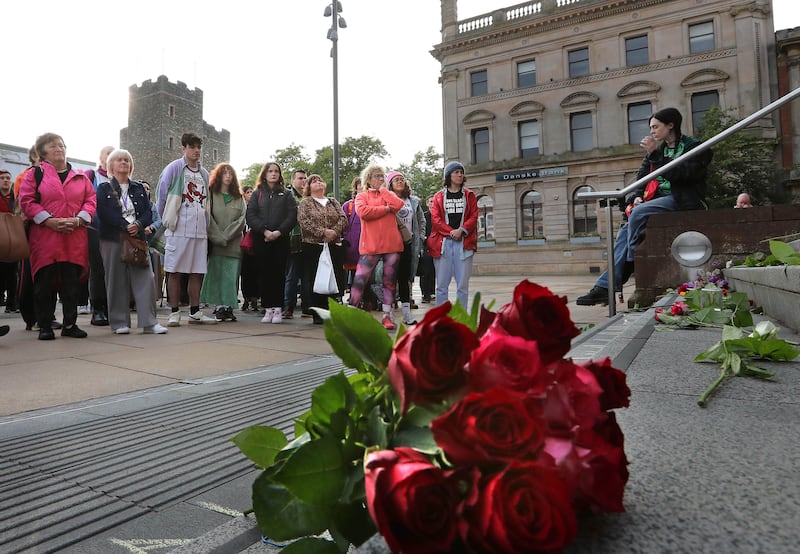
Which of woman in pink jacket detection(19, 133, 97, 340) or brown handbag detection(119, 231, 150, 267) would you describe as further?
brown handbag detection(119, 231, 150, 267)

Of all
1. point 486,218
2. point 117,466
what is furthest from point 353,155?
point 117,466

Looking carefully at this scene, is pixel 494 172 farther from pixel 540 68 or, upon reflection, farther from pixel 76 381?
pixel 76 381

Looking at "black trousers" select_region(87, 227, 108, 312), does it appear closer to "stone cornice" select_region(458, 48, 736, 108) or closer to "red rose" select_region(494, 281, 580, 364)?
"red rose" select_region(494, 281, 580, 364)

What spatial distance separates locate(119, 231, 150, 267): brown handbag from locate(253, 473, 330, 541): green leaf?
18.0 feet

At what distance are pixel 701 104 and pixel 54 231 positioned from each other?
29200 mm

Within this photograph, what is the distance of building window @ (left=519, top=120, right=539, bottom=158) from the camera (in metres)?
31.0

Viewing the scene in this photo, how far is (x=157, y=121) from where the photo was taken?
54.2m

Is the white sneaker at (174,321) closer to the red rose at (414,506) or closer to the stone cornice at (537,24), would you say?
the red rose at (414,506)

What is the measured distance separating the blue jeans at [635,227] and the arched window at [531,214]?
2435 cm

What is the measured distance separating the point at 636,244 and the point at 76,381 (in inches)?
216

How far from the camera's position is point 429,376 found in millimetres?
661

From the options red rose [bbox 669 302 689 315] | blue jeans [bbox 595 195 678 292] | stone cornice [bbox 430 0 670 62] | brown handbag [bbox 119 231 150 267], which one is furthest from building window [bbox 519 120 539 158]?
red rose [bbox 669 302 689 315]

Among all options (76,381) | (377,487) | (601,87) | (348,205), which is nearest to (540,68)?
(601,87)

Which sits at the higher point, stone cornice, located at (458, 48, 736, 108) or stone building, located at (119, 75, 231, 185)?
stone building, located at (119, 75, 231, 185)
